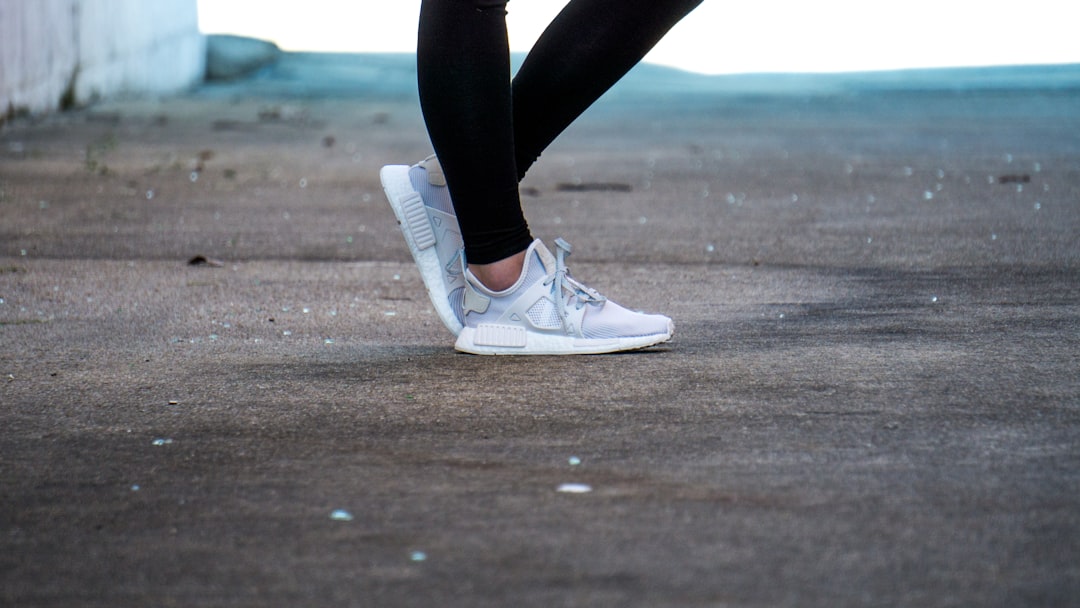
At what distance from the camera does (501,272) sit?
1.73m

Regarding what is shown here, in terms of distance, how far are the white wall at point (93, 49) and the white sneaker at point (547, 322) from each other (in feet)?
17.7

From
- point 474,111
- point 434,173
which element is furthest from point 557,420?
point 434,173

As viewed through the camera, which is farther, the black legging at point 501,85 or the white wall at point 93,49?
the white wall at point 93,49

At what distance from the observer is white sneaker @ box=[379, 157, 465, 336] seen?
5.80 feet

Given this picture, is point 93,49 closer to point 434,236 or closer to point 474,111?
point 434,236

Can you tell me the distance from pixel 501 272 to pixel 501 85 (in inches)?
9.3

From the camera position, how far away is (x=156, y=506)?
112 centimetres

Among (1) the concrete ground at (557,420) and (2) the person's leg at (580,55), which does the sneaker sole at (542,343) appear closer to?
(1) the concrete ground at (557,420)

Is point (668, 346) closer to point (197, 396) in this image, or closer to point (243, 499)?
point (197, 396)

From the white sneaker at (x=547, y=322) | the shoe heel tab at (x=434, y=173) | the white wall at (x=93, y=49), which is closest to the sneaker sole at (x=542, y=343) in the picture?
the white sneaker at (x=547, y=322)

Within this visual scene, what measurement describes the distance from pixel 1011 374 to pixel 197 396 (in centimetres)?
89

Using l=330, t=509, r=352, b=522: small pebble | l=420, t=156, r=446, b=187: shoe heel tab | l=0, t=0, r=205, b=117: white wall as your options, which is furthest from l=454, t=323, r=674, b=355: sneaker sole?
l=0, t=0, r=205, b=117: white wall

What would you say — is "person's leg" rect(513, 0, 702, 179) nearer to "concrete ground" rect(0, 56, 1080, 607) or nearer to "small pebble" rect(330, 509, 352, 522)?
"concrete ground" rect(0, 56, 1080, 607)

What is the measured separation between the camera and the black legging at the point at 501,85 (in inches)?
63.7
